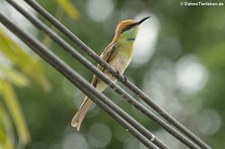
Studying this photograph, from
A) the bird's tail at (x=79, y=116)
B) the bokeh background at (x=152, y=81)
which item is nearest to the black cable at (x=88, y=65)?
the bird's tail at (x=79, y=116)

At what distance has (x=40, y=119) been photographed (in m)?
8.17

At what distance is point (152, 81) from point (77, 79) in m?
7.83

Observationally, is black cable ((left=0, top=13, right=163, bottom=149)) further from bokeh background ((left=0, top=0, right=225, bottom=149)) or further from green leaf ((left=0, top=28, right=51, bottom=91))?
bokeh background ((left=0, top=0, right=225, bottom=149))

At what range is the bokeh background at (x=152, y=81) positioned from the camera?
795 cm

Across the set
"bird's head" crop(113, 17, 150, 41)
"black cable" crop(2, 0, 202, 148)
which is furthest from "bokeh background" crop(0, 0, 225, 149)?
"black cable" crop(2, 0, 202, 148)

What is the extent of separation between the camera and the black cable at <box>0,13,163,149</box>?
153cm

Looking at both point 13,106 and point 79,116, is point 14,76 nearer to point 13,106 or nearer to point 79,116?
point 13,106

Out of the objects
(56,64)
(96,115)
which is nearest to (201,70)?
(96,115)

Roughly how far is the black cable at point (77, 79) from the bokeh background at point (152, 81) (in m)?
4.71

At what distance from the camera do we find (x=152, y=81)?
9531 millimetres

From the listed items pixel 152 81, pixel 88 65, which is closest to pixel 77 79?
pixel 88 65

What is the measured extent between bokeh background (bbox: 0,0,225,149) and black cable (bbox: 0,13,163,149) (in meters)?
4.71

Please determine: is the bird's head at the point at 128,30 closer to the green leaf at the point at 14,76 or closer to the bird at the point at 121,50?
the bird at the point at 121,50

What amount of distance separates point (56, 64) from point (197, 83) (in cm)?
708
